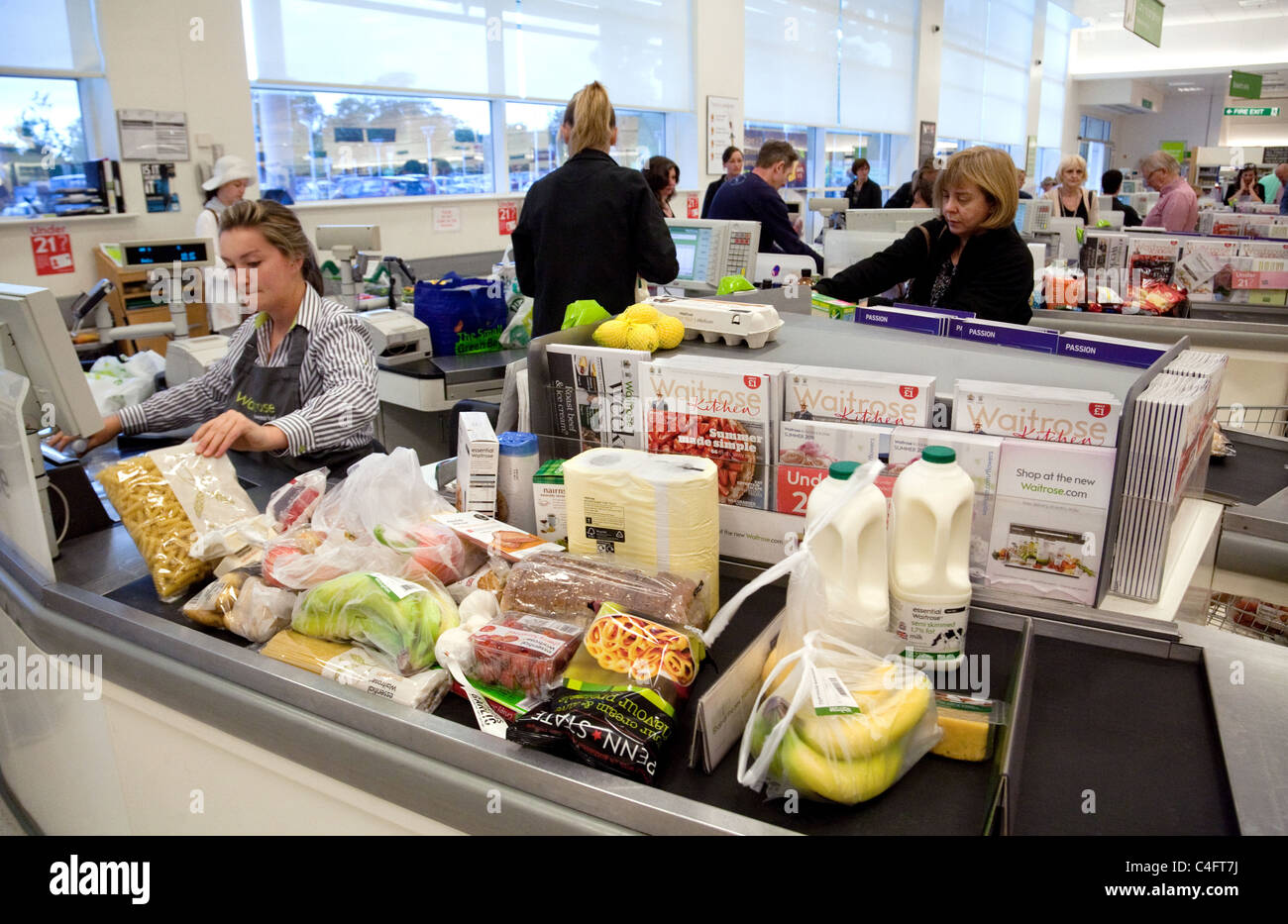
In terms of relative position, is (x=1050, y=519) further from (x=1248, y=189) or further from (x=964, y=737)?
(x=1248, y=189)

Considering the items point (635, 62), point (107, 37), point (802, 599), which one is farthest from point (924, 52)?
point (802, 599)

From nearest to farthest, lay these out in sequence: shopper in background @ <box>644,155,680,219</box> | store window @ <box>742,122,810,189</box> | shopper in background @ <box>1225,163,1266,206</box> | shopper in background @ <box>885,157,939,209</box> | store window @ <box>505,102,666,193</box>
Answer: shopper in background @ <box>644,155,680,219</box> → shopper in background @ <box>885,157,939,209</box> → store window @ <box>505,102,666,193</box> → store window @ <box>742,122,810,189</box> → shopper in background @ <box>1225,163,1266,206</box>

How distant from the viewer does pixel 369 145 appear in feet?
21.0

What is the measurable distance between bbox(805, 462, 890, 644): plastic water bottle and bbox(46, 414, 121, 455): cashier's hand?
1764 mm

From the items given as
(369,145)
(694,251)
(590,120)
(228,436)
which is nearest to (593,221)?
(590,120)

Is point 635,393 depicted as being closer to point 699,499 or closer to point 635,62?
point 699,499

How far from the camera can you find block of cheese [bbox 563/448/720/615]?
1.46 m

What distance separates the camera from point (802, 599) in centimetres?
119

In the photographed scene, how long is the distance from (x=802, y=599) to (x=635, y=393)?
26.4 inches

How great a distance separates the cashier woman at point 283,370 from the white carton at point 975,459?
143cm

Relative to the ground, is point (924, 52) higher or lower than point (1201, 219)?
higher

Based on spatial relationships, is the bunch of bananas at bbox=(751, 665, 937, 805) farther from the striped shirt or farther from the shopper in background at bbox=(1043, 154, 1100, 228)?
the shopper in background at bbox=(1043, 154, 1100, 228)

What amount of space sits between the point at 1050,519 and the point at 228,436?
1.54m

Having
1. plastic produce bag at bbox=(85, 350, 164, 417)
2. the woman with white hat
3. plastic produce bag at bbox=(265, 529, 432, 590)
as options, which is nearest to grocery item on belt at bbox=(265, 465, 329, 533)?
plastic produce bag at bbox=(265, 529, 432, 590)
